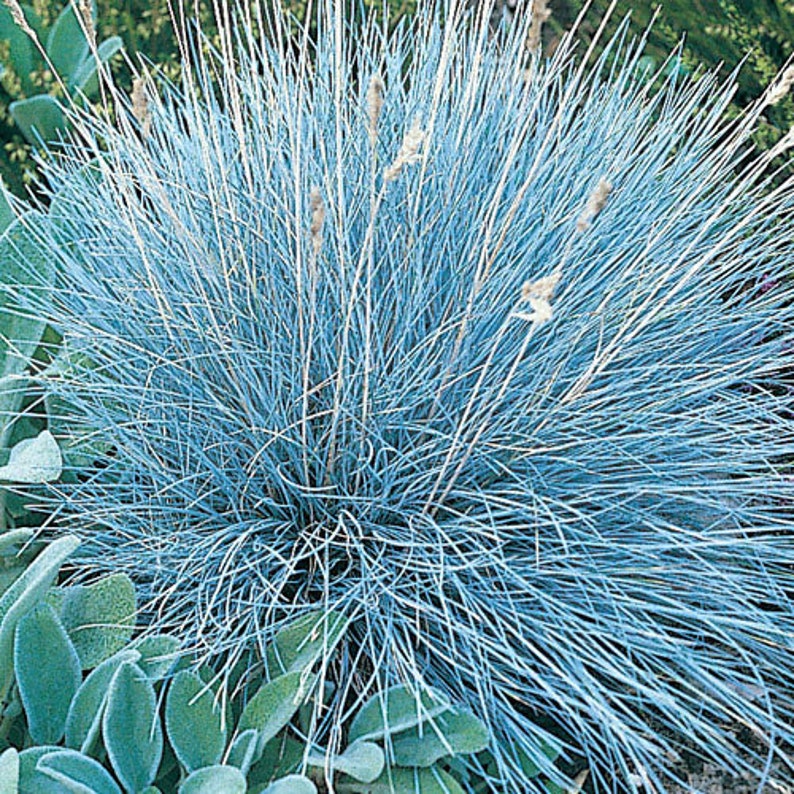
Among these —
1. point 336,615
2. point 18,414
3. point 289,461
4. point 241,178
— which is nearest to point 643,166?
point 241,178

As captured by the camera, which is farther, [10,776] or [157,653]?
[157,653]

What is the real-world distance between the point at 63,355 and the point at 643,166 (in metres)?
0.83

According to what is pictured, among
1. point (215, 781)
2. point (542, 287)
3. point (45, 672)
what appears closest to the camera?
point (542, 287)

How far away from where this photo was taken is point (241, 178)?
5.04ft

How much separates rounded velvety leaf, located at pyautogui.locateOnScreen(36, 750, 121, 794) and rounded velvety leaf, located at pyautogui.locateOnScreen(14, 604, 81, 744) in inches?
3.9

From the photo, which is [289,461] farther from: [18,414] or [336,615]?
[18,414]

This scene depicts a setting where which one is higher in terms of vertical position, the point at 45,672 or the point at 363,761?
the point at 363,761

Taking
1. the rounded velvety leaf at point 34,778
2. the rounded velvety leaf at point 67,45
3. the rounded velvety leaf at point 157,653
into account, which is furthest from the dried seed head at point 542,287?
the rounded velvety leaf at point 67,45

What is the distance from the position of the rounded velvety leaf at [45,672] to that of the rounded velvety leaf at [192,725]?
A: 131 mm

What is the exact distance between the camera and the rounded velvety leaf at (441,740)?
44.9 inches

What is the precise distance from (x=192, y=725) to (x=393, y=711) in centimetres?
20

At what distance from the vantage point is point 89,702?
1154 millimetres

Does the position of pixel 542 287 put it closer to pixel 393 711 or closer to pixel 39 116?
pixel 393 711

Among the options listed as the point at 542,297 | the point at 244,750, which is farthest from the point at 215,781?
the point at 542,297
